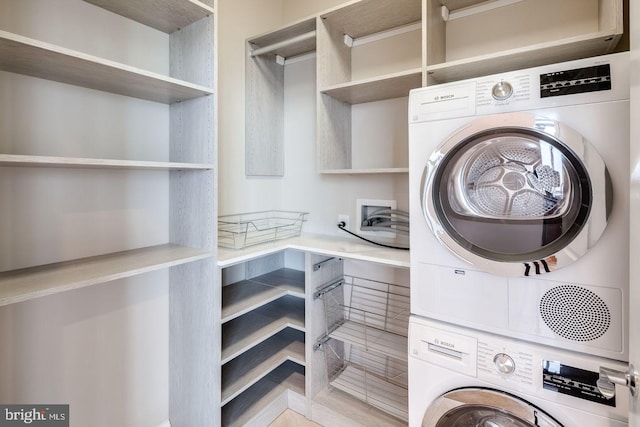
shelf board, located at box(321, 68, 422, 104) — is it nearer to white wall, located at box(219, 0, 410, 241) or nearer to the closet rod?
white wall, located at box(219, 0, 410, 241)

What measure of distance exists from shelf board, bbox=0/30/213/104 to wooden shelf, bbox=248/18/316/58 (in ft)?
2.54

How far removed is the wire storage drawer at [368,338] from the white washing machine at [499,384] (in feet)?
1.62

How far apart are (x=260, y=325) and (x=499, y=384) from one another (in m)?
1.25

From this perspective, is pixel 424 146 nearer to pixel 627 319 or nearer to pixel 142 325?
pixel 627 319

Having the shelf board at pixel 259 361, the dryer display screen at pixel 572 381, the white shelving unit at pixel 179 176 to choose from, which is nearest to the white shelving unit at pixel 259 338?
the shelf board at pixel 259 361

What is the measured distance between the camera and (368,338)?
177 centimetres

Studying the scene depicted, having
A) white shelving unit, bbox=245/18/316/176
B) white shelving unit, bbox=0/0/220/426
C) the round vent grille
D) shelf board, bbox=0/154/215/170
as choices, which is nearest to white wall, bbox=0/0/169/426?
white shelving unit, bbox=0/0/220/426

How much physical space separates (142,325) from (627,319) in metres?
1.88

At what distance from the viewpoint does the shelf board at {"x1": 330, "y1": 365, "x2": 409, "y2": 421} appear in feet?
5.42

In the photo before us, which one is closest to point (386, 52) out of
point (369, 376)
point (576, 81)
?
point (576, 81)

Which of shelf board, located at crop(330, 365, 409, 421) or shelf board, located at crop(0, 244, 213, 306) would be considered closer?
shelf board, located at crop(0, 244, 213, 306)

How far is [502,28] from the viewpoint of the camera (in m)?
1.54

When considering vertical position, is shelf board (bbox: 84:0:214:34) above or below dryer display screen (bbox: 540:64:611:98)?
above

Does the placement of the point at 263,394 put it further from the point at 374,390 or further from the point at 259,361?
the point at 374,390
